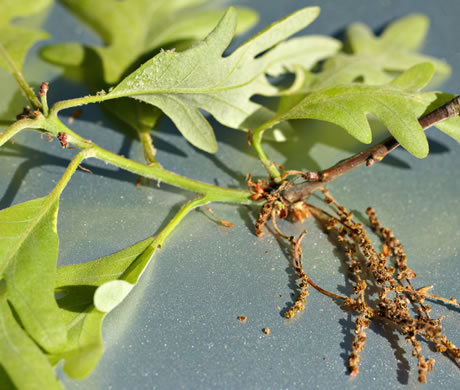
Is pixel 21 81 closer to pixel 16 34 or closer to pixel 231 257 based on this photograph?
pixel 16 34

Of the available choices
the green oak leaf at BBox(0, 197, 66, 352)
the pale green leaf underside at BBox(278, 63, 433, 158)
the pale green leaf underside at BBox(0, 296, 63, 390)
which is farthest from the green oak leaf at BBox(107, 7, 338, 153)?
the pale green leaf underside at BBox(0, 296, 63, 390)

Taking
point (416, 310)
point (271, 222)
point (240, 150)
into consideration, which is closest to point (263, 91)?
point (240, 150)

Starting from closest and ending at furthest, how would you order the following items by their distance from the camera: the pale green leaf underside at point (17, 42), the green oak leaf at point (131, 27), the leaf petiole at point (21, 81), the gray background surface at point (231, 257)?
the gray background surface at point (231, 257), the leaf petiole at point (21, 81), the pale green leaf underside at point (17, 42), the green oak leaf at point (131, 27)

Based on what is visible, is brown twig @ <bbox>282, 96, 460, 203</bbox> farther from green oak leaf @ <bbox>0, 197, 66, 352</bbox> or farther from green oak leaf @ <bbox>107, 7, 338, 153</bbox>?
green oak leaf @ <bbox>0, 197, 66, 352</bbox>

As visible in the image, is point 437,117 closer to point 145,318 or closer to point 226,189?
point 226,189

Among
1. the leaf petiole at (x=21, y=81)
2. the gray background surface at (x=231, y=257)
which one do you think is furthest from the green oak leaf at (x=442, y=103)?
the leaf petiole at (x=21, y=81)

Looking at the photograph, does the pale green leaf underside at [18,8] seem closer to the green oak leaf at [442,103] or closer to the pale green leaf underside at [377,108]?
the pale green leaf underside at [377,108]

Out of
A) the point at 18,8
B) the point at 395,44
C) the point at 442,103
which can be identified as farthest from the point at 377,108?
the point at 18,8
